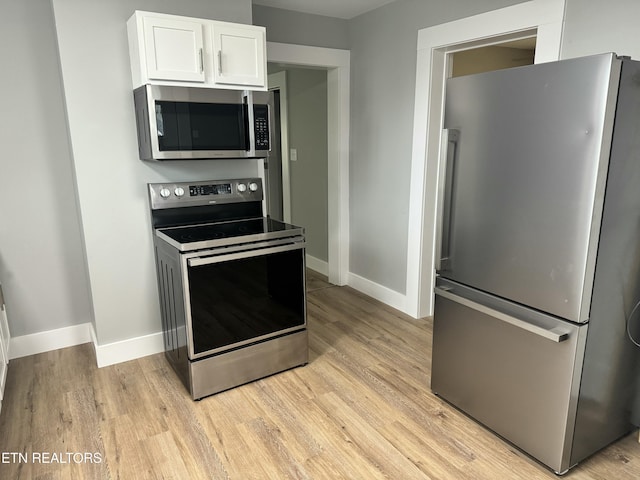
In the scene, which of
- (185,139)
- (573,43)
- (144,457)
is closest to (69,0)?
(185,139)

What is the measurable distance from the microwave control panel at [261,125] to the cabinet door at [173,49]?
0.35 meters

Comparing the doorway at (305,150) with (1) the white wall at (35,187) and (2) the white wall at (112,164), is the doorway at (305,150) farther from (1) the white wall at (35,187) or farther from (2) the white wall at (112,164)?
(1) the white wall at (35,187)

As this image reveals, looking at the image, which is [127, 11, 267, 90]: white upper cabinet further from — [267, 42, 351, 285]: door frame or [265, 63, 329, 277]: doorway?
[265, 63, 329, 277]: doorway

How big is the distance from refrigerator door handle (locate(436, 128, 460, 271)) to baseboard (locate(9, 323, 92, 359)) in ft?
7.99

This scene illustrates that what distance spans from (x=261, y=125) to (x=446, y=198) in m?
1.13

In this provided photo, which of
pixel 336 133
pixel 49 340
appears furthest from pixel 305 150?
pixel 49 340

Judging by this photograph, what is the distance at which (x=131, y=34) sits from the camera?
7.78ft

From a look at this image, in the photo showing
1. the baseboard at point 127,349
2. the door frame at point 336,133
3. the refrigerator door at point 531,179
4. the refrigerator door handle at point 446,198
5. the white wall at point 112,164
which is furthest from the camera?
the door frame at point 336,133

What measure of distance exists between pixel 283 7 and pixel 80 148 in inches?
72.7

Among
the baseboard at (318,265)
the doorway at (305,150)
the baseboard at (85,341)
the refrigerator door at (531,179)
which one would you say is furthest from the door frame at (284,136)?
the refrigerator door at (531,179)

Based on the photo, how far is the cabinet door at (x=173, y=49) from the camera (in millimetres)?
2254

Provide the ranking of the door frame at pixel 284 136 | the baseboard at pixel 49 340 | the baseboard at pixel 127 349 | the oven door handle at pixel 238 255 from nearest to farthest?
the oven door handle at pixel 238 255
the baseboard at pixel 127 349
the baseboard at pixel 49 340
the door frame at pixel 284 136

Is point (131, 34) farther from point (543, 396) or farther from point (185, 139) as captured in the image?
point (543, 396)

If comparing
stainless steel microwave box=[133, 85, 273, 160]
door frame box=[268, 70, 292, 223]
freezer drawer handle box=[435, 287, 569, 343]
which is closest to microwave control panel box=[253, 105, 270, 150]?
stainless steel microwave box=[133, 85, 273, 160]
